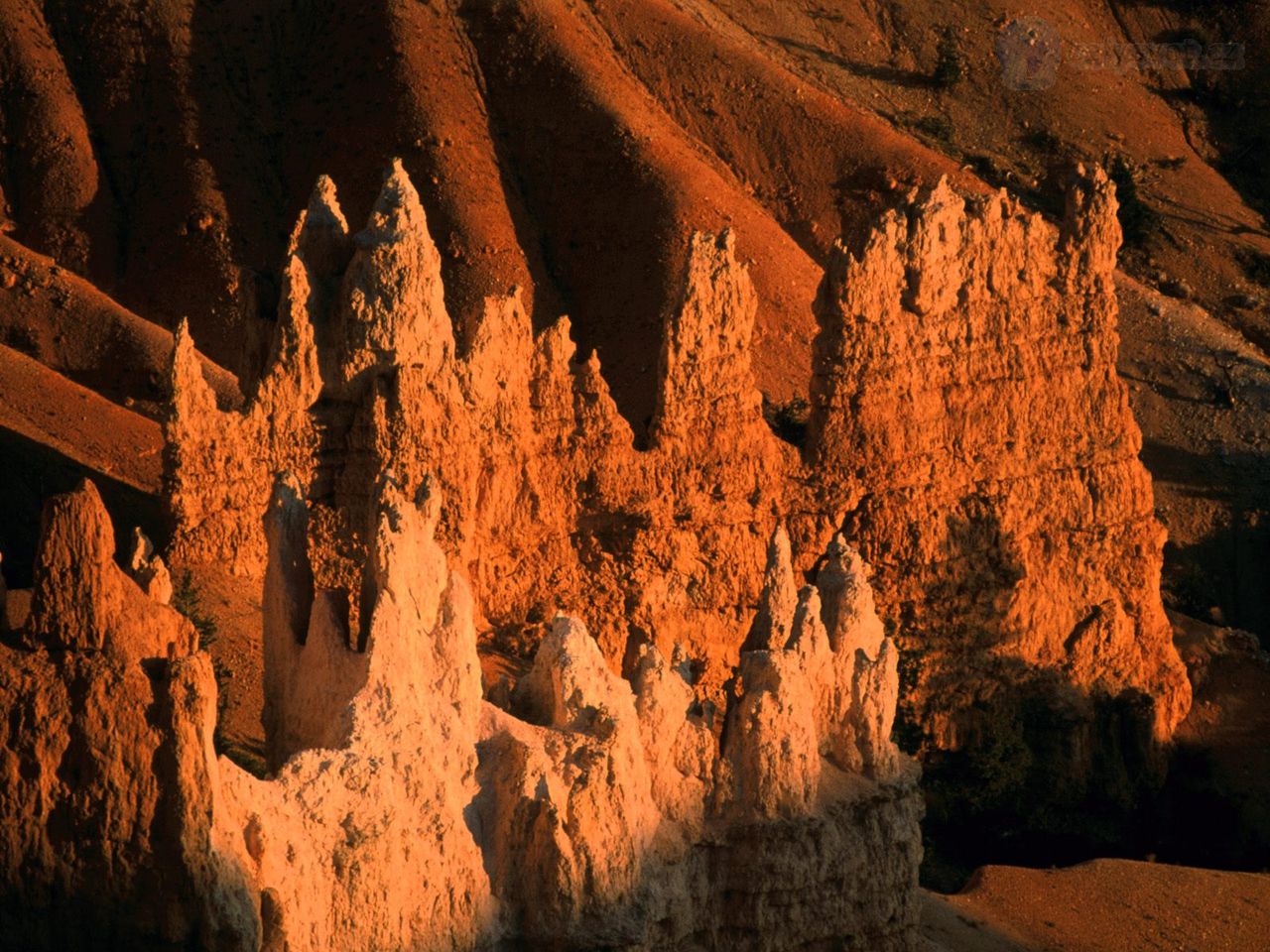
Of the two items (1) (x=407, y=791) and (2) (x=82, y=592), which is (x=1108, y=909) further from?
(2) (x=82, y=592)

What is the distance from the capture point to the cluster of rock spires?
2906 centimetres

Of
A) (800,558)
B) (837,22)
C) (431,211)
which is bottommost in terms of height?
(800,558)

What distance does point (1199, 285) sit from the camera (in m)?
79.9

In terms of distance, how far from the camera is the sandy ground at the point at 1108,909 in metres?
45.2

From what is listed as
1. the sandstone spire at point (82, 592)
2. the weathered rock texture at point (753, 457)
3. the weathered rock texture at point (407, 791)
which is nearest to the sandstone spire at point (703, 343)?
the weathered rock texture at point (753, 457)

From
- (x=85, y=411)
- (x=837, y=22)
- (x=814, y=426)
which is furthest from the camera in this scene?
(x=837, y=22)

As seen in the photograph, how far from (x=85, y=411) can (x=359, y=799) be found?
2630 cm

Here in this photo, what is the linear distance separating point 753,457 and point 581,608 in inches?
136

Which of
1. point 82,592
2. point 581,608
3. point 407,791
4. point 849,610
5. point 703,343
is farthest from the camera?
point 703,343

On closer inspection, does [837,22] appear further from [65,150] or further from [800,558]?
[800,558]

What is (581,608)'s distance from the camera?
1860 inches

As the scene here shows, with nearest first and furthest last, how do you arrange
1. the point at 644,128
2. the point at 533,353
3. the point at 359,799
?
1. the point at 359,799
2. the point at 533,353
3. the point at 644,128

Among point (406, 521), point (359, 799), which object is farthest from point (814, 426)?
Result: point (359, 799)

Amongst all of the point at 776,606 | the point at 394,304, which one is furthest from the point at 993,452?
the point at 776,606
